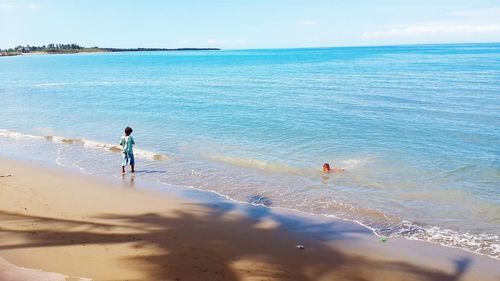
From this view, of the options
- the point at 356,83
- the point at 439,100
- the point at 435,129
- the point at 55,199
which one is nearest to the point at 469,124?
the point at 435,129

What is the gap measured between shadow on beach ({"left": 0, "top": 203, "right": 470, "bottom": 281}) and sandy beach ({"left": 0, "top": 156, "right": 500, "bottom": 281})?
0.02 metres

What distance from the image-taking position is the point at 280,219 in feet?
37.6

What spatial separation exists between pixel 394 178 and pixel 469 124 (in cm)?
1001

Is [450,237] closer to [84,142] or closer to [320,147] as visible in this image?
[320,147]

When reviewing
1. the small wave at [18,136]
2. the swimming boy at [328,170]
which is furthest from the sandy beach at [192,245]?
the small wave at [18,136]

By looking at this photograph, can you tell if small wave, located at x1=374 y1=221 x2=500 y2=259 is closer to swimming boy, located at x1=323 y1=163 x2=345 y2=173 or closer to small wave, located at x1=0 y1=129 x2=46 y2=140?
swimming boy, located at x1=323 y1=163 x2=345 y2=173

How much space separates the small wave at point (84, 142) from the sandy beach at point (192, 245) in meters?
6.01

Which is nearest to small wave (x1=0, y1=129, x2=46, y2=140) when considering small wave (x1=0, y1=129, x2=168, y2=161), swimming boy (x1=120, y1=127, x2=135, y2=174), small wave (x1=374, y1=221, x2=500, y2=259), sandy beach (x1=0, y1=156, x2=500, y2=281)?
small wave (x1=0, y1=129, x2=168, y2=161)

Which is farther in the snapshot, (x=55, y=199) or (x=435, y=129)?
(x=435, y=129)

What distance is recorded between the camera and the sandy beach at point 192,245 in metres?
8.37

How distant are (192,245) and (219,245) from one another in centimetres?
56

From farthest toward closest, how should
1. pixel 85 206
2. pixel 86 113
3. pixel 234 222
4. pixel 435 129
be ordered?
pixel 86 113
pixel 435 129
pixel 85 206
pixel 234 222

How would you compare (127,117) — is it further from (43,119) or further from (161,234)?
(161,234)

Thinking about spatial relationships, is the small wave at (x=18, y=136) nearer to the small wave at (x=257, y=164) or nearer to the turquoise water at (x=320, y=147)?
the turquoise water at (x=320, y=147)
